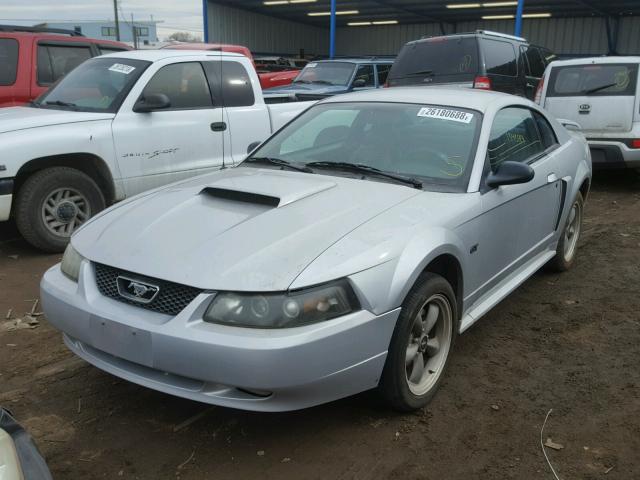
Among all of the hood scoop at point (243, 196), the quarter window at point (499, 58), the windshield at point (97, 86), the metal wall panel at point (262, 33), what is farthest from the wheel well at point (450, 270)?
the metal wall panel at point (262, 33)

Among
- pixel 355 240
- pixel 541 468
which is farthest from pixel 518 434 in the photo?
pixel 355 240

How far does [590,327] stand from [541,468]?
5.67 ft

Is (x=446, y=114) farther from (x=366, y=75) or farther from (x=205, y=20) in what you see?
(x=205, y=20)

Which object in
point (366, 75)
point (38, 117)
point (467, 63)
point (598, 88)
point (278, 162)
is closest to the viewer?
point (278, 162)

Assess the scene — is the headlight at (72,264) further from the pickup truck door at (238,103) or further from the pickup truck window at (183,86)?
the pickup truck door at (238,103)

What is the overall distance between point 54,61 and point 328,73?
6156mm

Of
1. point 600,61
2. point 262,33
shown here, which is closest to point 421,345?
point 600,61

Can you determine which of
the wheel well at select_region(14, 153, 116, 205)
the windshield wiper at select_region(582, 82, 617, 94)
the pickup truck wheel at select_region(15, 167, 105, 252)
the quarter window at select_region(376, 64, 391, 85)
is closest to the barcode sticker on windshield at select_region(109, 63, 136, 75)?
the wheel well at select_region(14, 153, 116, 205)

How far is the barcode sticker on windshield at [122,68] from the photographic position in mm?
5947

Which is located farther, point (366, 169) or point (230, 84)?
point (230, 84)

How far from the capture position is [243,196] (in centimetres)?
323

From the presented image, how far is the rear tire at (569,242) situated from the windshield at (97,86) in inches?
160

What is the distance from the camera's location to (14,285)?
483 centimetres

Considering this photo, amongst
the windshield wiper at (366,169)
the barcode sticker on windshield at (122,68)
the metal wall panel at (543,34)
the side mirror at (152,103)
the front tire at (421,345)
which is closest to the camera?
the front tire at (421,345)
